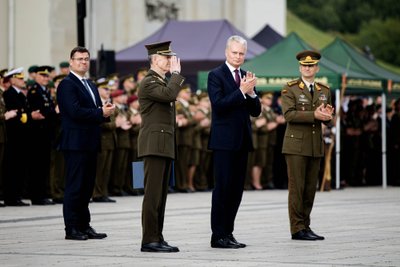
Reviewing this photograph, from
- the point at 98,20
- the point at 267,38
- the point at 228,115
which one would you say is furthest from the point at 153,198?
the point at 98,20

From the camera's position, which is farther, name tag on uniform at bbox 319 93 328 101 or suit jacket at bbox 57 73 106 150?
name tag on uniform at bbox 319 93 328 101

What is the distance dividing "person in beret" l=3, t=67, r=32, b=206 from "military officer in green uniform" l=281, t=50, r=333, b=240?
22.6 feet

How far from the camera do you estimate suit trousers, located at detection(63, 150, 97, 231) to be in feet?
47.6

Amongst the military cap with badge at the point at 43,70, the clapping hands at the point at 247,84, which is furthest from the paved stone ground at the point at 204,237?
the military cap with badge at the point at 43,70

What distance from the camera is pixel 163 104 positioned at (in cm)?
1312

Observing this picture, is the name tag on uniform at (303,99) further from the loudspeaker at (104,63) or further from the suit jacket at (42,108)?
the loudspeaker at (104,63)

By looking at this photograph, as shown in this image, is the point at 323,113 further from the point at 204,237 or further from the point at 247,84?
the point at 204,237

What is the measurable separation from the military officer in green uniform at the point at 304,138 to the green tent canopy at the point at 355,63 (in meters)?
14.3

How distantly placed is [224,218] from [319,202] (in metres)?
8.87

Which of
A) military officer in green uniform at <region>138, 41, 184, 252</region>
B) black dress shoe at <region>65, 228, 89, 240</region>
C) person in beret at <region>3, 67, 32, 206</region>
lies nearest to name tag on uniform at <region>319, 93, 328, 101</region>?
military officer in green uniform at <region>138, 41, 184, 252</region>

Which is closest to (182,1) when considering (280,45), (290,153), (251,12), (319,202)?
(251,12)

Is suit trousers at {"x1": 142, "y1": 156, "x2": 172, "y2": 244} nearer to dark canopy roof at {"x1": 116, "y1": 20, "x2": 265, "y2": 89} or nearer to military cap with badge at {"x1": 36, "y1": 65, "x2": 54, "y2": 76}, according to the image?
military cap with badge at {"x1": 36, "y1": 65, "x2": 54, "y2": 76}

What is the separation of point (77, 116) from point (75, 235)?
132cm

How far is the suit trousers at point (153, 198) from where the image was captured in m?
13.0
